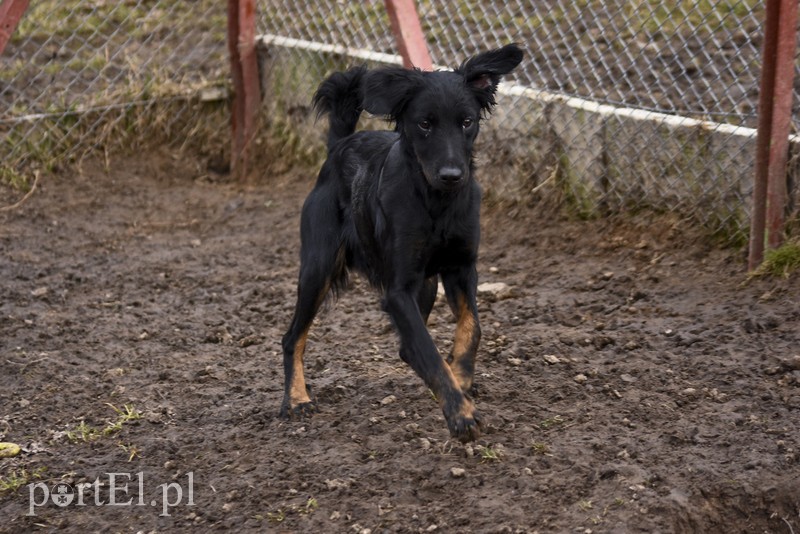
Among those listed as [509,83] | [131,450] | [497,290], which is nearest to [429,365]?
[131,450]

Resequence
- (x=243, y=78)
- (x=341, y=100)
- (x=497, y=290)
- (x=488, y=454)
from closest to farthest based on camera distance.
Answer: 1. (x=488, y=454)
2. (x=341, y=100)
3. (x=497, y=290)
4. (x=243, y=78)

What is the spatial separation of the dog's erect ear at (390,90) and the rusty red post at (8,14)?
3548mm

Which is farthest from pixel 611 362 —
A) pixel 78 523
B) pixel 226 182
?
pixel 226 182

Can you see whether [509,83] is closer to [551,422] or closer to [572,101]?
[572,101]

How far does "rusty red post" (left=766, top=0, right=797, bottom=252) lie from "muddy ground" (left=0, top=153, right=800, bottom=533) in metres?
0.31

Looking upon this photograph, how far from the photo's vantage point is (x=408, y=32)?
20.6 ft

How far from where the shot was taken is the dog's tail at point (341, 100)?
14.8ft

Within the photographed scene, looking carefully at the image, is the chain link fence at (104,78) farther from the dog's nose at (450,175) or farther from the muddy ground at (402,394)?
A: the dog's nose at (450,175)

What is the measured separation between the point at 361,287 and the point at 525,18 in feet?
7.57

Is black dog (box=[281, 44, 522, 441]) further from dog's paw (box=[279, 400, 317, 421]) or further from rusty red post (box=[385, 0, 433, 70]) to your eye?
rusty red post (box=[385, 0, 433, 70])

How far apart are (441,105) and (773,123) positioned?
1.93 meters

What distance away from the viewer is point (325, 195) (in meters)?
4.51

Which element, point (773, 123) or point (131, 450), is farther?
point (773, 123)

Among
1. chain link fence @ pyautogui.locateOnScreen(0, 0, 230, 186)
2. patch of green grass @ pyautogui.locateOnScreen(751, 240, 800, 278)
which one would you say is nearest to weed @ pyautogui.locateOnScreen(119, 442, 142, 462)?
patch of green grass @ pyautogui.locateOnScreen(751, 240, 800, 278)
